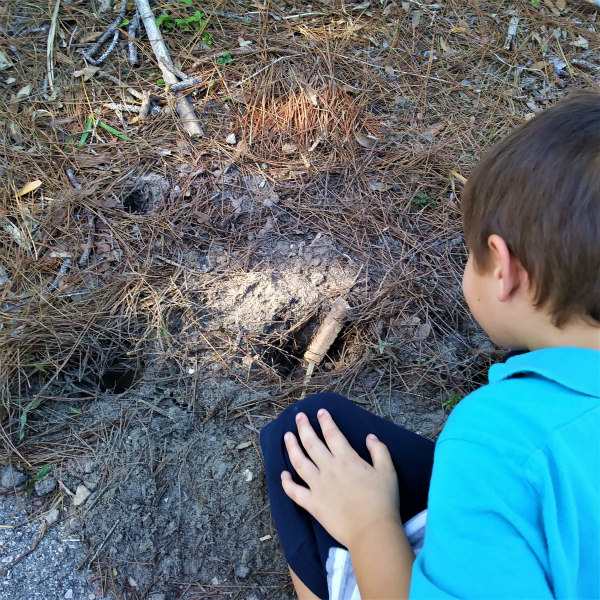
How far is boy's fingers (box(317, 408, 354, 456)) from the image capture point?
1.44 m

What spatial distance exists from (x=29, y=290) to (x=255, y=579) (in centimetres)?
166

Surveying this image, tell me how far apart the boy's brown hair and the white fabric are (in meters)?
0.64

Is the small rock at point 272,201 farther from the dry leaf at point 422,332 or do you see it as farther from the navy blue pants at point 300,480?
the navy blue pants at point 300,480

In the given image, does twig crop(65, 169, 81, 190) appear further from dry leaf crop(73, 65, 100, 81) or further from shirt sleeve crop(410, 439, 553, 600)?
shirt sleeve crop(410, 439, 553, 600)

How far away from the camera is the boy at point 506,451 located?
86cm

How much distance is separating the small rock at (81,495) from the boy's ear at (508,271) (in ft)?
5.48

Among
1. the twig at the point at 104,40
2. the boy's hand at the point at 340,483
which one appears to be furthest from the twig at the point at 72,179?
the boy's hand at the point at 340,483

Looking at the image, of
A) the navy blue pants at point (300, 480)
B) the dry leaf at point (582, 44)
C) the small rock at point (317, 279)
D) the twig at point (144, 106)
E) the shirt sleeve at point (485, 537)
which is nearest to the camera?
the shirt sleeve at point (485, 537)

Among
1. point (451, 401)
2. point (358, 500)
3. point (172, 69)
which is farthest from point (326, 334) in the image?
point (172, 69)

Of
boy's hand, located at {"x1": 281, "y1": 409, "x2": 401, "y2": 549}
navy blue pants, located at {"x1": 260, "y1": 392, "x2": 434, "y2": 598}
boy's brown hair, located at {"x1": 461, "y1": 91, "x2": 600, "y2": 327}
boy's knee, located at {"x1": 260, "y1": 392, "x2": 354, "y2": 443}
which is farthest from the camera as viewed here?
boy's knee, located at {"x1": 260, "y1": 392, "x2": 354, "y2": 443}

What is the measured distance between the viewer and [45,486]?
1.88m

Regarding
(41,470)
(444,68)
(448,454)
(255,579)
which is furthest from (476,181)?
(444,68)

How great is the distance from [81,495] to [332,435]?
3.52 ft

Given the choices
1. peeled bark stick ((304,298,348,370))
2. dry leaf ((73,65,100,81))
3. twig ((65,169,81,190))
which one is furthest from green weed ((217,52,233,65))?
peeled bark stick ((304,298,348,370))
